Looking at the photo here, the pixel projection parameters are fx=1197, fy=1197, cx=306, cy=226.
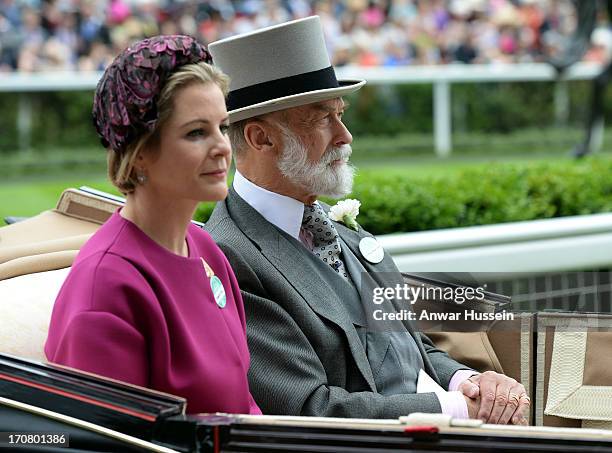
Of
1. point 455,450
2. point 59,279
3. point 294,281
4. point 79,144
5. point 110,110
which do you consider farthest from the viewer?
point 79,144

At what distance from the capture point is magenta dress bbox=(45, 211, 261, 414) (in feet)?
7.51

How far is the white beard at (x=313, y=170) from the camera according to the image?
324cm

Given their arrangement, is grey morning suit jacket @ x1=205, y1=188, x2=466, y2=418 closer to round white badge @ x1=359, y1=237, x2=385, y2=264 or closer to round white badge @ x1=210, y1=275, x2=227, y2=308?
round white badge @ x1=359, y1=237, x2=385, y2=264

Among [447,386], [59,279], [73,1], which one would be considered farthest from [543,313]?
[73,1]

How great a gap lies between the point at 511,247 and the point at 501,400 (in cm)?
231

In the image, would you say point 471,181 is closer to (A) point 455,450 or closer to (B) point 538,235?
(B) point 538,235

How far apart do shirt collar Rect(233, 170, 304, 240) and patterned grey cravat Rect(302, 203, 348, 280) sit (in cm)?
4

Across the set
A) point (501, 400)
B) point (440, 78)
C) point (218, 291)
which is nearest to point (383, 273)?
point (501, 400)

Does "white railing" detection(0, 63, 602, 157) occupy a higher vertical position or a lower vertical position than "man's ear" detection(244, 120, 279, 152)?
higher

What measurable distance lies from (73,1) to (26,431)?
13.1 m

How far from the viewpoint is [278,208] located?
323 centimetres

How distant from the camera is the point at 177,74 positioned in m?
2.40

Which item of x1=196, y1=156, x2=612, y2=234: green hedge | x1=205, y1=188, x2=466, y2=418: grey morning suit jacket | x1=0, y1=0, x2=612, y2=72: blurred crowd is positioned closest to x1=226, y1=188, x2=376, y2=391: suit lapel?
x1=205, y1=188, x2=466, y2=418: grey morning suit jacket

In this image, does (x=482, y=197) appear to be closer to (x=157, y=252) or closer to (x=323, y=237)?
(x=323, y=237)
